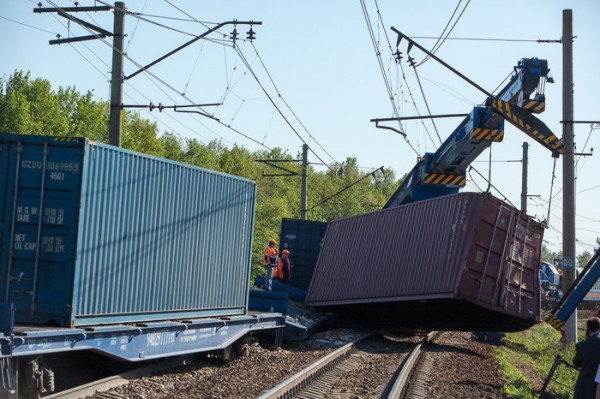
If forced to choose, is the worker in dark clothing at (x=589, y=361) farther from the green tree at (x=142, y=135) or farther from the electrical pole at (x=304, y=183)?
the green tree at (x=142, y=135)

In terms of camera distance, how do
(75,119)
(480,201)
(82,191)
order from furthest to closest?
(75,119) → (480,201) → (82,191)

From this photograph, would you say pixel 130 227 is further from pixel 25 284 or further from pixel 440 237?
pixel 440 237

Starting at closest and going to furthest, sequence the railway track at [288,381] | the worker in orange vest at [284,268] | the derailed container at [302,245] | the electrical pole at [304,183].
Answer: the railway track at [288,381], the worker in orange vest at [284,268], the derailed container at [302,245], the electrical pole at [304,183]

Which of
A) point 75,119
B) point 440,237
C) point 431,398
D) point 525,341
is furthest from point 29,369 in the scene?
point 75,119

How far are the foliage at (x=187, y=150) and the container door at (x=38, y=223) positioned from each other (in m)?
21.2

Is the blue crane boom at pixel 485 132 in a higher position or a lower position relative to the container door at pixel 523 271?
higher

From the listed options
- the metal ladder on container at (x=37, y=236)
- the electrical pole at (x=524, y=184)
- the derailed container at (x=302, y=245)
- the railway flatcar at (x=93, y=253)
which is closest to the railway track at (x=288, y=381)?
the railway flatcar at (x=93, y=253)

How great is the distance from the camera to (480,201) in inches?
611

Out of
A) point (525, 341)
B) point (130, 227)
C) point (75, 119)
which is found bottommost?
point (525, 341)

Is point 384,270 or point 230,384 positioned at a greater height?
point 384,270

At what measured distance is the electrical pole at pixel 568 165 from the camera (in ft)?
58.0

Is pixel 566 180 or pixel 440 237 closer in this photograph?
pixel 440 237

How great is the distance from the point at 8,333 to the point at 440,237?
34.4ft

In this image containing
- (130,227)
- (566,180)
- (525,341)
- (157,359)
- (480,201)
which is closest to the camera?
(130,227)
